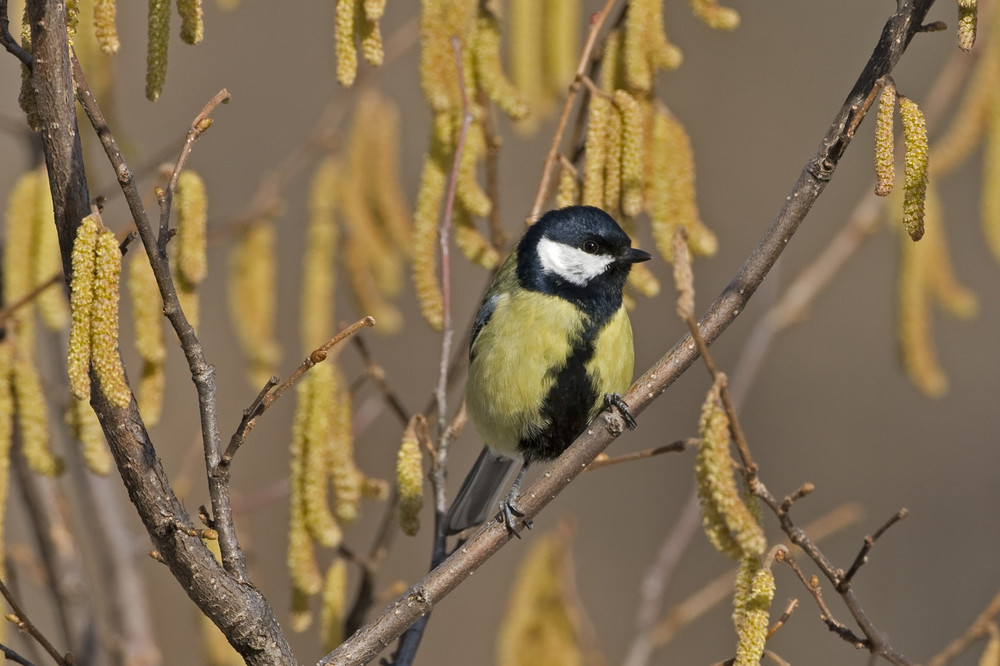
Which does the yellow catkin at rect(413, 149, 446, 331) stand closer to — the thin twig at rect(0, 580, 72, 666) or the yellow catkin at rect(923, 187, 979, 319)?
the thin twig at rect(0, 580, 72, 666)

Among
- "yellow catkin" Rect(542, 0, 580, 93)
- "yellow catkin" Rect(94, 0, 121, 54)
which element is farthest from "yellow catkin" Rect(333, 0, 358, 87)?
"yellow catkin" Rect(542, 0, 580, 93)

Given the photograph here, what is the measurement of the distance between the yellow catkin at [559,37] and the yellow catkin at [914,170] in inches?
38.9

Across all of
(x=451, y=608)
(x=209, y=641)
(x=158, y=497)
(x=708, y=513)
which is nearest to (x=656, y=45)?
(x=708, y=513)

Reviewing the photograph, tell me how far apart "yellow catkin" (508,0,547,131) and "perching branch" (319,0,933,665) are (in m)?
0.76

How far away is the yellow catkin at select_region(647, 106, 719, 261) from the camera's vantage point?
2123 millimetres

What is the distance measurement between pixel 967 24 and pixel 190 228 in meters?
1.34

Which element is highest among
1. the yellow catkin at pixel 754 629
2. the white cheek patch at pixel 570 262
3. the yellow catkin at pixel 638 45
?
the yellow catkin at pixel 638 45

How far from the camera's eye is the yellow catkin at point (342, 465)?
204 centimetres

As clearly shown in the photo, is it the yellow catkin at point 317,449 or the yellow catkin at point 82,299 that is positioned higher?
the yellow catkin at point 82,299

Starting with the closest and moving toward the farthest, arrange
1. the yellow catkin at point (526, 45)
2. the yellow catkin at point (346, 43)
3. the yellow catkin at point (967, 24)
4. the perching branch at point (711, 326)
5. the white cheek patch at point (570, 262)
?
the yellow catkin at point (967, 24) < the perching branch at point (711, 326) < the yellow catkin at point (346, 43) < the yellow catkin at point (526, 45) < the white cheek patch at point (570, 262)

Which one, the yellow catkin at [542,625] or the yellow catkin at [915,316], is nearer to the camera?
the yellow catkin at [542,625]

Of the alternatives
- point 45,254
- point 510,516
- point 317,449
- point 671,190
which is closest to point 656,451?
point 510,516

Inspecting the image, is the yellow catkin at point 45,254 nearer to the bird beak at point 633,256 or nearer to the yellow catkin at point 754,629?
the bird beak at point 633,256

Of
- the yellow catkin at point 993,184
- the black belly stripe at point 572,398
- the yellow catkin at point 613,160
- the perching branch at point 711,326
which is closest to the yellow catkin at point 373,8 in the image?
the yellow catkin at point 613,160
